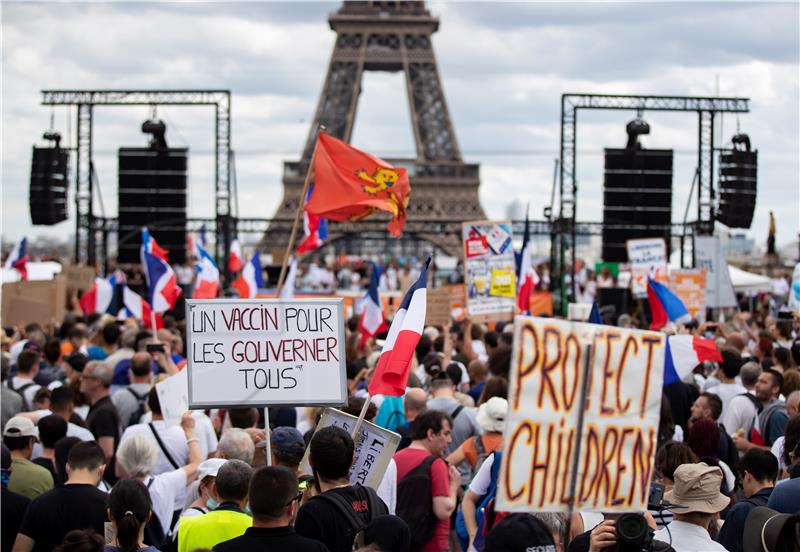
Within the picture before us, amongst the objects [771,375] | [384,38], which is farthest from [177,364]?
[384,38]

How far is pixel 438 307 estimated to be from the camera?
1656cm

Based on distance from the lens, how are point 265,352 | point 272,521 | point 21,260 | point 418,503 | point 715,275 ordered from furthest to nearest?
1. point 21,260
2. point 715,275
3. point 418,503
4. point 265,352
5. point 272,521

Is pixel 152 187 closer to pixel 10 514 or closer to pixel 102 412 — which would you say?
pixel 102 412

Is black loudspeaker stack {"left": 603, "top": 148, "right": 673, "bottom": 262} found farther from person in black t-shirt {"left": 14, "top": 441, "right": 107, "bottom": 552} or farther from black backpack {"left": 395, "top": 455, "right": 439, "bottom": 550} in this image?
person in black t-shirt {"left": 14, "top": 441, "right": 107, "bottom": 552}

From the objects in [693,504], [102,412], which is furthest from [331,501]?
[102,412]

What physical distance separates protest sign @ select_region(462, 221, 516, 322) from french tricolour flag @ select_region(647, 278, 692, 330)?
2122 mm

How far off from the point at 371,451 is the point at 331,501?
38.4 inches

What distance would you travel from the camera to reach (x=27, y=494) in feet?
23.3

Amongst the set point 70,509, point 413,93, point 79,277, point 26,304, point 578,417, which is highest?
point 413,93

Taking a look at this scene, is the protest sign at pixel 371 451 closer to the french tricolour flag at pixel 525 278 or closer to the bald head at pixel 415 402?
the bald head at pixel 415 402

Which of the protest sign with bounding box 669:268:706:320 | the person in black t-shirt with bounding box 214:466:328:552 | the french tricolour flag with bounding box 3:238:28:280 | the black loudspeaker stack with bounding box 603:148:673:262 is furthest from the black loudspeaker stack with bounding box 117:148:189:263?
the person in black t-shirt with bounding box 214:466:328:552

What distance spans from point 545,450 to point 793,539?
96 centimetres

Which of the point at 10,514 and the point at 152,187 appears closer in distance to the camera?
the point at 10,514

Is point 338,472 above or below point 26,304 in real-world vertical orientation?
above
